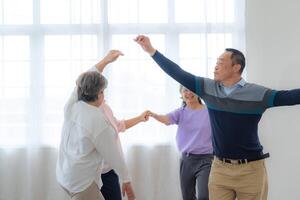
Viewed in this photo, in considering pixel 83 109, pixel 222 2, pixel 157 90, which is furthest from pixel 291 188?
pixel 83 109

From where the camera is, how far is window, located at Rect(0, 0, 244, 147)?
359 centimetres

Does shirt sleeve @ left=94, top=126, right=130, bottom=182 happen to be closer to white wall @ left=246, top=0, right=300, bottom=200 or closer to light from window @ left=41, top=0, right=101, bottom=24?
light from window @ left=41, top=0, right=101, bottom=24

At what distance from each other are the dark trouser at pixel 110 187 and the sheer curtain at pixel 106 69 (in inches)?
36.3

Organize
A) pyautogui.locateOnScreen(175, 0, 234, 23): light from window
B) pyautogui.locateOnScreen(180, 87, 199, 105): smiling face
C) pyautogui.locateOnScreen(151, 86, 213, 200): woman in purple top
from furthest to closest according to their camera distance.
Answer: pyautogui.locateOnScreen(175, 0, 234, 23): light from window < pyautogui.locateOnScreen(180, 87, 199, 105): smiling face < pyautogui.locateOnScreen(151, 86, 213, 200): woman in purple top

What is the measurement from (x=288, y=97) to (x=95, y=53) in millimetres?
1971

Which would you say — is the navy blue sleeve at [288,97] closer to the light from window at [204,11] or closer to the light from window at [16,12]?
the light from window at [204,11]

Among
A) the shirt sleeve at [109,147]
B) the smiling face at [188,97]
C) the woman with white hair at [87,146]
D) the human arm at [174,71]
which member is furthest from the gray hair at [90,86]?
the smiling face at [188,97]

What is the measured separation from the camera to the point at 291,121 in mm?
3627

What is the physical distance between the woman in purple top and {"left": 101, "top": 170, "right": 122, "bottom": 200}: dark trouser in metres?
0.62

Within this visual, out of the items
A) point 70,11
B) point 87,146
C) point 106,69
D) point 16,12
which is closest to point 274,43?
point 106,69

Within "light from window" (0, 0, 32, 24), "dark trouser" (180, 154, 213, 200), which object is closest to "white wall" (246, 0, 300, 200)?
"dark trouser" (180, 154, 213, 200)

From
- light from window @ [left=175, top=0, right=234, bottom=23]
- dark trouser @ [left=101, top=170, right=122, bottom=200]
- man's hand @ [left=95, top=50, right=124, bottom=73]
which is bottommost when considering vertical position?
dark trouser @ [left=101, top=170, right=122, bottom=200]

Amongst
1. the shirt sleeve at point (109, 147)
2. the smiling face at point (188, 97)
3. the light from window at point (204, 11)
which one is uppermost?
the light from window at point (204, 11)

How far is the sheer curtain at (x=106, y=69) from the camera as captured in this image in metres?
3.59
